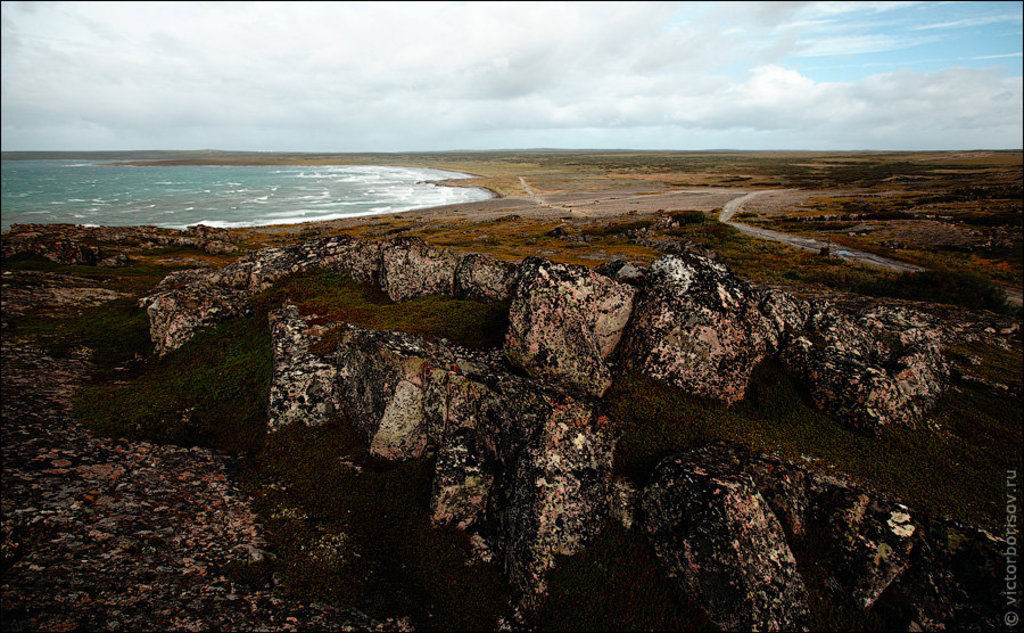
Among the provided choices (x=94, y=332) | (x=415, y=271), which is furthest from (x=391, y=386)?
(x=94, y=332)

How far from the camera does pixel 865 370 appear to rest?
40.8 ft

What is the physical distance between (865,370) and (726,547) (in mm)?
7978

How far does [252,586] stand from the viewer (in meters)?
9.24

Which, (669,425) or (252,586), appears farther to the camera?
(669,425)

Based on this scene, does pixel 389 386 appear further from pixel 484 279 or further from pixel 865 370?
pixel 865 370

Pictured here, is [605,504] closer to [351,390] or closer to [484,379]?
[484,379]

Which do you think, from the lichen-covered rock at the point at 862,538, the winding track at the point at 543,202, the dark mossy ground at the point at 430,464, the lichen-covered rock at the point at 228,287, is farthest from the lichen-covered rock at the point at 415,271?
the winding track at the point at 543,202

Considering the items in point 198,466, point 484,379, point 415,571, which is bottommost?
point 415,571

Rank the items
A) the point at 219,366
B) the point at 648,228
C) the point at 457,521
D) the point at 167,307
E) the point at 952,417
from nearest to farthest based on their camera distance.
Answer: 1. the point at 457,521
2. the point at 952,417
3. the point at 219,366
4. the point at 167,307
5. the point at 648,228

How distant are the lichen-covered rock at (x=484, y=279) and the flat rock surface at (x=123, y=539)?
11348 millimetres

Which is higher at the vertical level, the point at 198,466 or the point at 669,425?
the point at 669,425

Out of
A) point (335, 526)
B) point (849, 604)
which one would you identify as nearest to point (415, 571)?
point (335, 526)

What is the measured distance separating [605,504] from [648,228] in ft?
239

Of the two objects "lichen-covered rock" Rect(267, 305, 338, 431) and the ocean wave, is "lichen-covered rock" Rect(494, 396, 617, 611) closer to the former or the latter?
"lichen-covered rock" Rect(267, 305, 338, 431)
